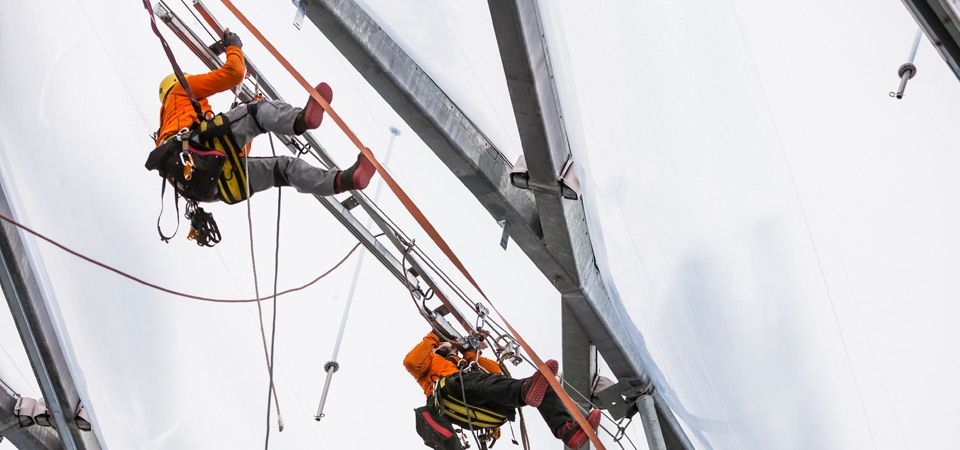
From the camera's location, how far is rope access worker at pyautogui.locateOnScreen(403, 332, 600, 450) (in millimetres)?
4574

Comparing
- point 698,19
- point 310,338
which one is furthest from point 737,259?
point 310,338

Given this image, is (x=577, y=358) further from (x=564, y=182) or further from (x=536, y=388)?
(x=564, y=182)

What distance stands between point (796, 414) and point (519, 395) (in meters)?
1.19

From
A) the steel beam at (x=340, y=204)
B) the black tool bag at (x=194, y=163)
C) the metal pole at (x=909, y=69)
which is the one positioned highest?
the metal pole at (x=909, y=69)

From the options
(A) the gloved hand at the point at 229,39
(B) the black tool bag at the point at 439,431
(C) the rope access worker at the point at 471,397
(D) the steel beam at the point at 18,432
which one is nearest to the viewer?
(A) the gloved hand at the point at 229,39

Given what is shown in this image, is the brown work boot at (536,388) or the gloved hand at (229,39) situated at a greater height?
the gloved hand at (229,39)

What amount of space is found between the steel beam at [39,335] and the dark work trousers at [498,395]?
211 cm

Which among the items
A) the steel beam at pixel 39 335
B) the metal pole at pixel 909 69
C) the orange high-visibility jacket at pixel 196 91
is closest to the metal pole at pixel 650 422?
the metal pole at pixel 909 69

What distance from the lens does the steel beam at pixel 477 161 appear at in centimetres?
434

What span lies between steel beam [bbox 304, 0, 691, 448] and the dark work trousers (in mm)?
493

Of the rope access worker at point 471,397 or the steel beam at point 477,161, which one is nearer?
the steel beam at point 477,161

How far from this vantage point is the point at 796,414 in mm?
4879

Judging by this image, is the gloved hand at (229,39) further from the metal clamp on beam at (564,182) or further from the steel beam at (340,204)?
the metal clamp on beam at (564,182)

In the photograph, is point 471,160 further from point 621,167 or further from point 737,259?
point 737,259
